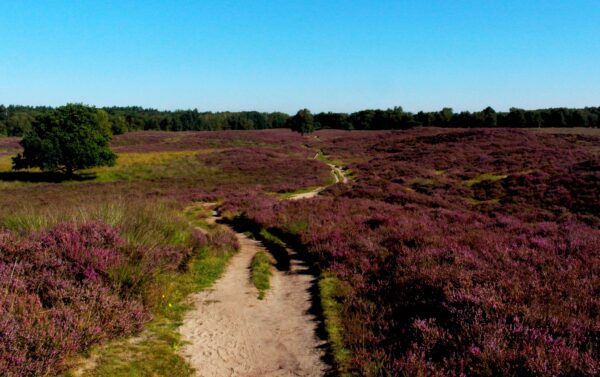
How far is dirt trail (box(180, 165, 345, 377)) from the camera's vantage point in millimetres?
7473

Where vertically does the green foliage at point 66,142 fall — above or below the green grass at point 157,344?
above

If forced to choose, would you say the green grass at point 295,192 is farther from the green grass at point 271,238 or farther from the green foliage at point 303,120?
the green foliage at point 303,120

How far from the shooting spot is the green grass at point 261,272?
11.8m

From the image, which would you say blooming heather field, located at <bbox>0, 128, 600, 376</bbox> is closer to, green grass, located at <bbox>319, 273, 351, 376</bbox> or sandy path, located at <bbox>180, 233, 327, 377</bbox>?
green grass, located at <bbox>319, 273, 351, 376</bbox>

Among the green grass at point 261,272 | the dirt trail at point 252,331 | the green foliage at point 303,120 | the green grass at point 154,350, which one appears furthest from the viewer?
the green foliage at point 303,120

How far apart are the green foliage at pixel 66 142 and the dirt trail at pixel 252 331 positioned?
42.8 m

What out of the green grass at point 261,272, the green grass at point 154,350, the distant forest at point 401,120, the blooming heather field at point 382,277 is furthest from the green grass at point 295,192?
the distant forest at point 401,120

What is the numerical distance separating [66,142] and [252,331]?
159 ft

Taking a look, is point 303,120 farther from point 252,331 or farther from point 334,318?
point 252,331

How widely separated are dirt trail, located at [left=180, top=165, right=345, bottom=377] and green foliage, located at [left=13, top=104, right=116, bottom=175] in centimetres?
4282

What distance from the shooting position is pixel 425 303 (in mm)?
9141

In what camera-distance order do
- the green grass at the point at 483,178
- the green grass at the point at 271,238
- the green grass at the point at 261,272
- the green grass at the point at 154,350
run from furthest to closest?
the green grass at the point at 483,178 → the green grass at the point at 271,238 → the green grass at the point at 261,272 → the green grass at the point at 154,350

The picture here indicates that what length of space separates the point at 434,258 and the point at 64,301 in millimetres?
9990

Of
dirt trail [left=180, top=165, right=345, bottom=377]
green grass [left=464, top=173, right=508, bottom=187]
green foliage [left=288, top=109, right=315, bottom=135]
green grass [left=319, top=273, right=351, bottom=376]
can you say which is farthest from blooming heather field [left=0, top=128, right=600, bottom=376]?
green foliage [left=288, top=109, right=315, bottom=135]
